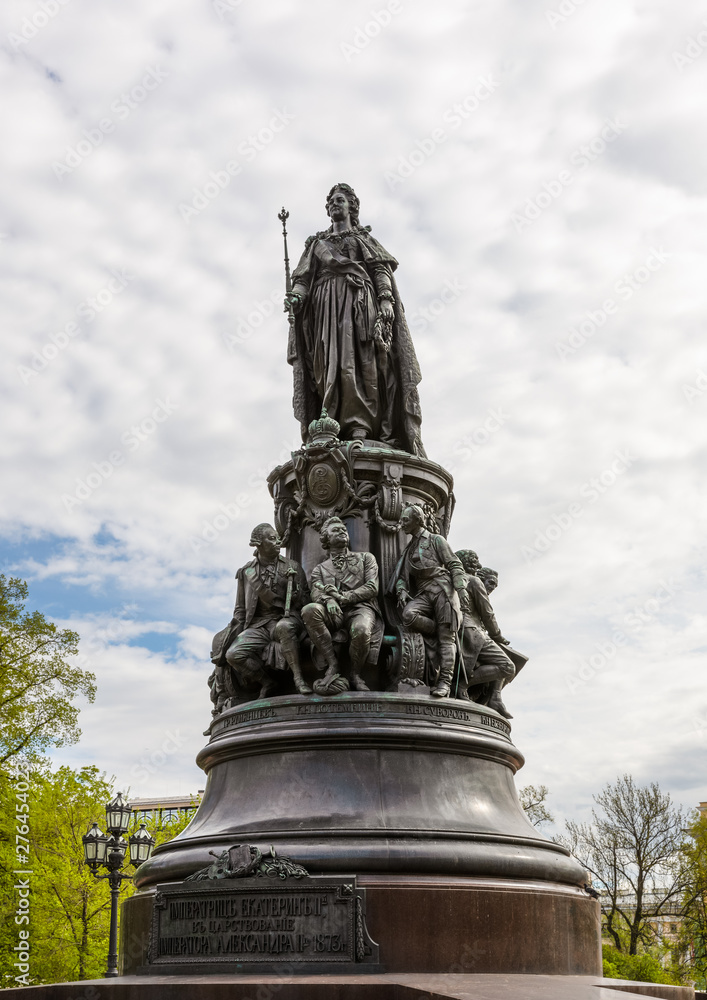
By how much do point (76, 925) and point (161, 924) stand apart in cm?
2092

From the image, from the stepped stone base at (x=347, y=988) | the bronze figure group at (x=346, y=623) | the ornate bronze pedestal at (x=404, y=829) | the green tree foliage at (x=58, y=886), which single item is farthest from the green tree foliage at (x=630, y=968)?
the stepped stone base at (x=347, y=988)

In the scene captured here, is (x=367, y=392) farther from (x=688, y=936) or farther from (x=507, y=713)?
(x=688, y=936)

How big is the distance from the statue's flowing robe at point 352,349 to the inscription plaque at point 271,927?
19.5ft

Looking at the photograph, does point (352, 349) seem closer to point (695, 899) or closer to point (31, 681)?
point (31, 681)

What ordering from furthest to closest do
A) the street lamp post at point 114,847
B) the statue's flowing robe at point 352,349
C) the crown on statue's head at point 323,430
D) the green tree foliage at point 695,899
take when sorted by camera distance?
the green tree foliage at point 695,899, the street lamp post at point 114,847, the statue's flowing robe at point 352,349, the crown on statue's head at point 323,430

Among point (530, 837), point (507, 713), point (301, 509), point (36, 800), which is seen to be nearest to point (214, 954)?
point (530, 837)

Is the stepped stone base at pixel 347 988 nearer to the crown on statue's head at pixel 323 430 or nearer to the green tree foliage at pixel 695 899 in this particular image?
the crown on statue's head at pixel 323 430

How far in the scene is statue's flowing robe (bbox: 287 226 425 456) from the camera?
43.0ft

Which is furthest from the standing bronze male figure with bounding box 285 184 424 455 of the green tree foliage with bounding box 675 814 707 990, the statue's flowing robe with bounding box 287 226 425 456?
the green tree foliage with bounding box 675 814 707 990

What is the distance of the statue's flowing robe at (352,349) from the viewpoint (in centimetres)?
1311

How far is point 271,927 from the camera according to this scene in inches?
333

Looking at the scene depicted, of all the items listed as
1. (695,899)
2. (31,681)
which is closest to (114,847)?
(31,681)

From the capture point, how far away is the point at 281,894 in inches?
336

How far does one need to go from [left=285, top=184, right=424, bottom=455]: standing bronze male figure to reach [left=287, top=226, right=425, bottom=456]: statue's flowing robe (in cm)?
1
